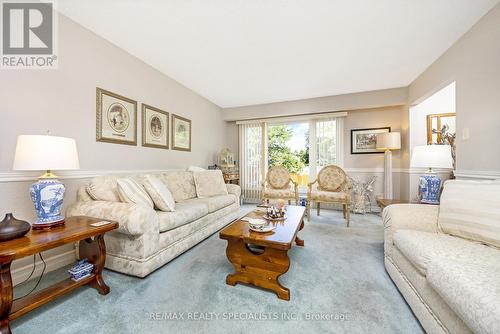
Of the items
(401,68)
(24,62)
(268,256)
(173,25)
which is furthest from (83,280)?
(401,68)

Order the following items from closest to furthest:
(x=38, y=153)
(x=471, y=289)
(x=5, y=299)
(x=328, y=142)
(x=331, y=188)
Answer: (x=471, y=289), (x=5, y=299), (x=38, y=153), (x=331, y=188), (x=328, y=142)

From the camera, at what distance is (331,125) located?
424cm

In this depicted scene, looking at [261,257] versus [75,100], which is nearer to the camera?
[261,257]

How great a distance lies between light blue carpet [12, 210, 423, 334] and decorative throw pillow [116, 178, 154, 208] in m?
0.66

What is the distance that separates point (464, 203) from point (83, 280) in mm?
2888

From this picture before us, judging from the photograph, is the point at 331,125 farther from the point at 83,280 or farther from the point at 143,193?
the point at 83,280

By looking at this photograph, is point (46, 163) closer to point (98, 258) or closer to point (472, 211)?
point (98, 258)

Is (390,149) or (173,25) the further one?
(390,149)

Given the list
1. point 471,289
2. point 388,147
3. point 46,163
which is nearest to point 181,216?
point 46,163

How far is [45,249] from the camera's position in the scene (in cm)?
112

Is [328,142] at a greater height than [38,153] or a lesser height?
greater

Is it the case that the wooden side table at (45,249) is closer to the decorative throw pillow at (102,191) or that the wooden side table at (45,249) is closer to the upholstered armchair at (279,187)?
the decorative throw pillow at (102,191)

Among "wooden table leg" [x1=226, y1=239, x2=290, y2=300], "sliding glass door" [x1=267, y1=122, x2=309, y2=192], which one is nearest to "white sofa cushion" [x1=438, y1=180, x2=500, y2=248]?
"wooden table leg" [x1=226, y1=239, x2=290, y2=300]

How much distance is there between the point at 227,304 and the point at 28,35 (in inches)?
115
